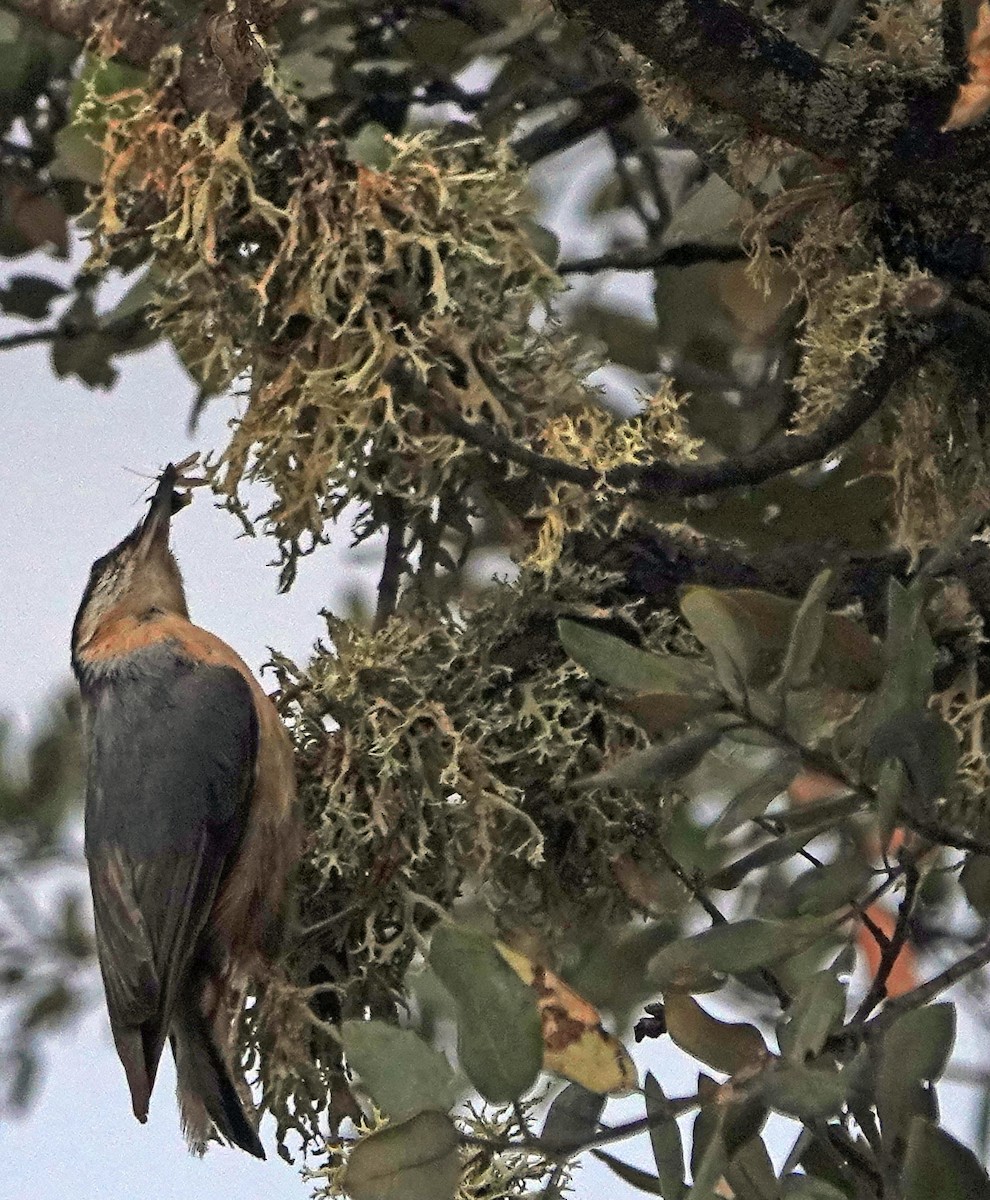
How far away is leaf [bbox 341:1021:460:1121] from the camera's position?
1554mm

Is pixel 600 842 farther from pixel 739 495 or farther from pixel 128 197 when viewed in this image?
pixel 128 197

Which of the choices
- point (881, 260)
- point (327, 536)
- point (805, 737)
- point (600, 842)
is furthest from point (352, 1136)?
point (881, 260)

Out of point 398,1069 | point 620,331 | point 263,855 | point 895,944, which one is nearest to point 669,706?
point 895,944

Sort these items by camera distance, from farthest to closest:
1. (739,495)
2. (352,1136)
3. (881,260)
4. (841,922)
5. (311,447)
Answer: (739,495) → (311,447) → (352,1136) → (881,260) → (841,922)

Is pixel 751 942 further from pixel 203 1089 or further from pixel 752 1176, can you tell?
pixel 203 1089

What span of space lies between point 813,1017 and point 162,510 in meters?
2.17

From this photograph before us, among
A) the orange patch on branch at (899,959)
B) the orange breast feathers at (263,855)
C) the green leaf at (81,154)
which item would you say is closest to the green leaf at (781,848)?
the orange patch on branch at (899,959)

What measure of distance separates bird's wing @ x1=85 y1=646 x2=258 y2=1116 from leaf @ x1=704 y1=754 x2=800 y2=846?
137cm

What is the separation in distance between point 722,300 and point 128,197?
Answer: 3.12 feet

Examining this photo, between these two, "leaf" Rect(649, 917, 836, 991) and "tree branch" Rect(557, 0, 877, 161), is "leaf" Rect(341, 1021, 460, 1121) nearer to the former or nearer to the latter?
"leaf" Rect(649, 917, 836, 991)

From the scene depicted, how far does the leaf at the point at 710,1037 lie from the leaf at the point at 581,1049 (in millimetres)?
77

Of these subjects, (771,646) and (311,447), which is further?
(311,447)

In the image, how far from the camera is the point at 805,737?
163cm

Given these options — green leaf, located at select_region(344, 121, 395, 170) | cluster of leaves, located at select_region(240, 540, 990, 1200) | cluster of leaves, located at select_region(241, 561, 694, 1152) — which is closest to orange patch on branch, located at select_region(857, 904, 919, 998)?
cluster of leaves, located at select_region(240, 540, 990, 1200)
